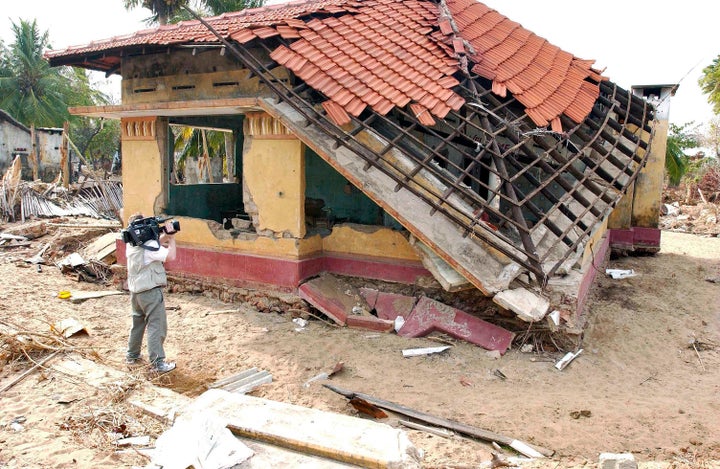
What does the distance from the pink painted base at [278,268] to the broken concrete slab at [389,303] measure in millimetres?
271

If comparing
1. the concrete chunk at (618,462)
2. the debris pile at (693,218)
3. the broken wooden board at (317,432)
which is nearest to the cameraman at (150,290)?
the broken wooden board at (317,432)

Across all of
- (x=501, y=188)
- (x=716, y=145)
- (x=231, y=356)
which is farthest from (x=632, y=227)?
(x=716, y=145)

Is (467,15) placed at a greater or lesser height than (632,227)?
greater

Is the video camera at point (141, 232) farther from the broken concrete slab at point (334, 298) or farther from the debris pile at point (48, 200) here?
the debris pile at point (48, 200)

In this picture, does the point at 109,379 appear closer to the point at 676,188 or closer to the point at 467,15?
the point at 467,15

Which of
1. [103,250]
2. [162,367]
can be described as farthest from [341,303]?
[103,250]

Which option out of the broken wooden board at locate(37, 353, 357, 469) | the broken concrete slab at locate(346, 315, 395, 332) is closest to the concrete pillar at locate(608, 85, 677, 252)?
the broken concrete slab at locate(346, 315, 395, 332)

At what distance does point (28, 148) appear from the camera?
1110 inches

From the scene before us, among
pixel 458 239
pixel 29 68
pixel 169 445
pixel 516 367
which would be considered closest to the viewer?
pixel 169 445

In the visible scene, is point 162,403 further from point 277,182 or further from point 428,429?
point 277,182

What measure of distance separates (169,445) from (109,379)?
7.13ft

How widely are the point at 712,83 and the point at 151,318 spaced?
102 ft

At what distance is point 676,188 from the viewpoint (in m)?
28.1

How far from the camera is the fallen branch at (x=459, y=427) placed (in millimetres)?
4473
